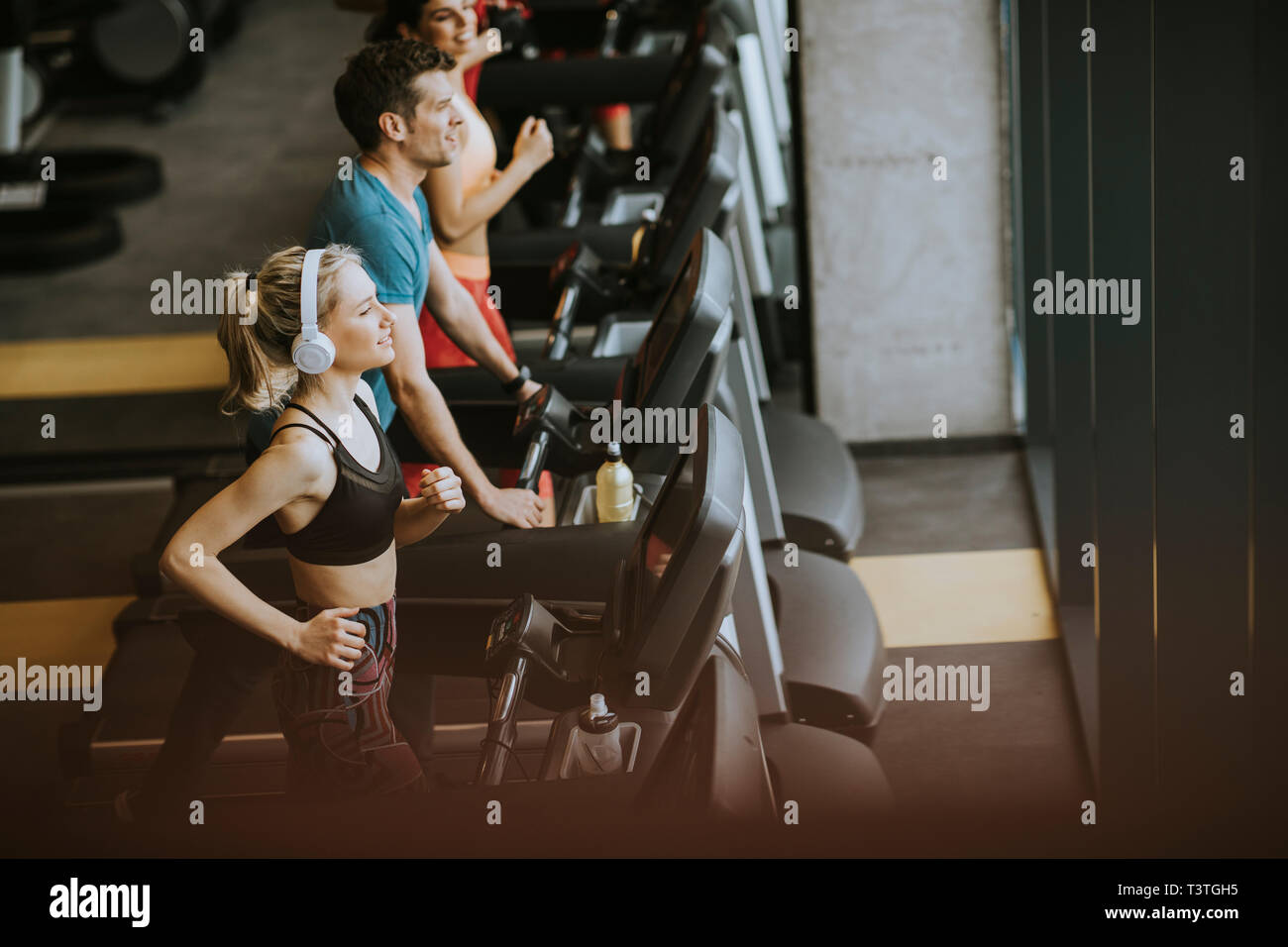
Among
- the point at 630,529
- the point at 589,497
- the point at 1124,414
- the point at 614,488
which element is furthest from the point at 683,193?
the point at 1124,414

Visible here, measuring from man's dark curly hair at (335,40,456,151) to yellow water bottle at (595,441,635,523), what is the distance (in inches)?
26.5

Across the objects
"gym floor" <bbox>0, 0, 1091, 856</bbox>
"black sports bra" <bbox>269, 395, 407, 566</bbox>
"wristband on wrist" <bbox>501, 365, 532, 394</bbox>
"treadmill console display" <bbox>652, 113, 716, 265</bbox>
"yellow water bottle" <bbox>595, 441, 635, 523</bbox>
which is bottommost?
"gym floor" <bbox>0, 0, 1091, 856</bbox>

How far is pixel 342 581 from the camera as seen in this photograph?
1.84 metres

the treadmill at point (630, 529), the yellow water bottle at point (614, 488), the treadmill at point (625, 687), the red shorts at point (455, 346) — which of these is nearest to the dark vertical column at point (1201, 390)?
the treadmill at point (625, 687)

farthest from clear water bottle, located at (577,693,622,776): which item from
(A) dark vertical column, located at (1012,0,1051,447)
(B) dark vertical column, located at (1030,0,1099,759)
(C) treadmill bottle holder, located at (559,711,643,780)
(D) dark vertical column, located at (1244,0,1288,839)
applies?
(A) dark vertical column, located at (1012,0,1051,447)

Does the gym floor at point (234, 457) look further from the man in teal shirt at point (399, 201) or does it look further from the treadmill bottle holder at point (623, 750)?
the treadmill bottle holder at point (623, 750)

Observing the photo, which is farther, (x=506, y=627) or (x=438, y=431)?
(x=438, y=431)

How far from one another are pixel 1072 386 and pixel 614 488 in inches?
46.6

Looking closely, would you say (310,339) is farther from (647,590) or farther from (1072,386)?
(1072,386)

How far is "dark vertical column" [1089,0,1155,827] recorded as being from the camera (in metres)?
2.19

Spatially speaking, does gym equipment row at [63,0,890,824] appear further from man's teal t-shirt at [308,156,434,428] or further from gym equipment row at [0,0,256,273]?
gym equipment row at [0,0,256,273]

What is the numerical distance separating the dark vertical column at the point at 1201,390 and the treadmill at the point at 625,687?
55cm
